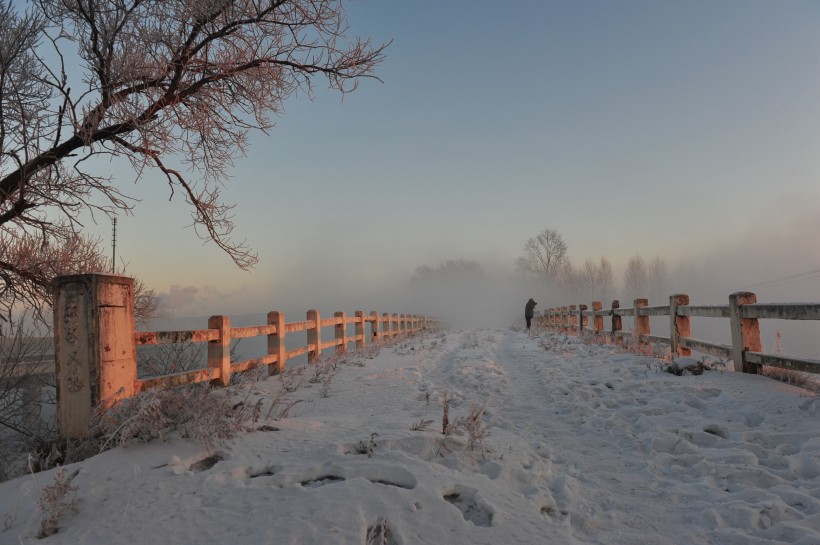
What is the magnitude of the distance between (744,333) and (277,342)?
764cm

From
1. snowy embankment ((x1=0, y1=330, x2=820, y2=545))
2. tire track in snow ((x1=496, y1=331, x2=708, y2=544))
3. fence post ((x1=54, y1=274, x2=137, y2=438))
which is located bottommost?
tire track in snow ((x1=496, y1=331, x2=708, y2=544))

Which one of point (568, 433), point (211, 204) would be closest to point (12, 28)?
point (211, 204)

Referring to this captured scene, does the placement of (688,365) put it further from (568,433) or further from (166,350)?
(166,350)

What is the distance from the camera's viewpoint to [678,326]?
8.38 metres

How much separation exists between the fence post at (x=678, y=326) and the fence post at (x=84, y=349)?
8770mm

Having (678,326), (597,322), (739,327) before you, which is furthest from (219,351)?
(597,322)

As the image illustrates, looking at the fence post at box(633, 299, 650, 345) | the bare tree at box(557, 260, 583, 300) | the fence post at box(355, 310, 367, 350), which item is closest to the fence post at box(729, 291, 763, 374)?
the fence post at box(633, 299, 650, 345)

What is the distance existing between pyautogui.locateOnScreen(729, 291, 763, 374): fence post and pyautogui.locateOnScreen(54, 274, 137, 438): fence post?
758cm

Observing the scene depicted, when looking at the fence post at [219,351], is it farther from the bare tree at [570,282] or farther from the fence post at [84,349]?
the bare tree at [570,282]

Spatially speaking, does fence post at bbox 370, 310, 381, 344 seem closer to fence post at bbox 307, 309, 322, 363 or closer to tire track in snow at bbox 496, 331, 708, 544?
fence post at bbox 307, 309, 322, 363

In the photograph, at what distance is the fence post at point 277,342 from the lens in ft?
28.3

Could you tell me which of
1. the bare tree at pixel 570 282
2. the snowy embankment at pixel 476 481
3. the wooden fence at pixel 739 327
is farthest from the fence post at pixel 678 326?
the bare tree at pixel 570 282

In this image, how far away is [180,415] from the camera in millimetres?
3701

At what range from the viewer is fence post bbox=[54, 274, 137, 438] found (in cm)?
412
